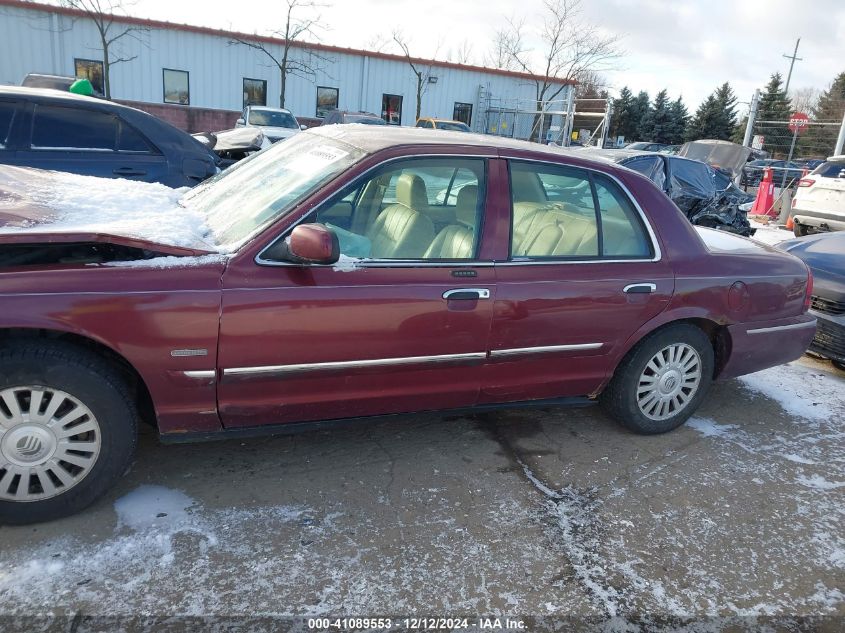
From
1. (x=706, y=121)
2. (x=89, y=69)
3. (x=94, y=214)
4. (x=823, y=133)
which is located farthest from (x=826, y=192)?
(x=706, y=121)

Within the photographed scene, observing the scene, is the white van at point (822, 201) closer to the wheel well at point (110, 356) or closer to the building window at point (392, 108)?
the wheel well at point (110, 356)

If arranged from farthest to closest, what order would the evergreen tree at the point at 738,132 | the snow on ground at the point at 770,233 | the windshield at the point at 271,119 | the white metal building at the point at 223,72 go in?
the evergreen tree at the point at 738,132 → the white metal building at the point at 223,72 → the windshield at the point at 271,119 → the snow on ground at the point at 770,233

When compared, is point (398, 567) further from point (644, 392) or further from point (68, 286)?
point (644, 392)

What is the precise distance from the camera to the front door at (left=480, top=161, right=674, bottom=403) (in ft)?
10.6

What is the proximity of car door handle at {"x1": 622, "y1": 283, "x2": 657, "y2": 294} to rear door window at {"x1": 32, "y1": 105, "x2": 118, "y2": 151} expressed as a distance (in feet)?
15.9

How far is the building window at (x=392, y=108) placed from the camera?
95.3 ft

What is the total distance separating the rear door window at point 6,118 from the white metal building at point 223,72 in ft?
71.6

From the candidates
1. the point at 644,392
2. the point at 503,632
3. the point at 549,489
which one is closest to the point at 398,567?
the point at 503,632

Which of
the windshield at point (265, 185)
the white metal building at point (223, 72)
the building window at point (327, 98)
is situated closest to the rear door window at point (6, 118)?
the windshield at point (265, 185)

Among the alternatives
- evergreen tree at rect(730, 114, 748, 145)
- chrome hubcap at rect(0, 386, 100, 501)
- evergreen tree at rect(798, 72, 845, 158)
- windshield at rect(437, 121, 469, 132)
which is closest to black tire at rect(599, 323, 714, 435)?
chrome hubcap at rect(0, 386, 100, 501)

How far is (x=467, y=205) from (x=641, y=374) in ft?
4.78

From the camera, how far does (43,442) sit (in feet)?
8.36

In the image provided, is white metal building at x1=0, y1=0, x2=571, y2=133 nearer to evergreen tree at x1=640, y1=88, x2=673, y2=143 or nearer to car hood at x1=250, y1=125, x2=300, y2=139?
car hood at x1=250, y1=125, x2=300, y2=139

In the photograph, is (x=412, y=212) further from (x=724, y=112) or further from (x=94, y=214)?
(x=724, y=112)
